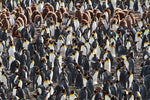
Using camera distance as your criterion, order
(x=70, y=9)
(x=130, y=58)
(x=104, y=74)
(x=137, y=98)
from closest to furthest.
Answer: (x=137, y=98) → (x=104, y=74) → (x=130, y=58) → (x=70, y=9)

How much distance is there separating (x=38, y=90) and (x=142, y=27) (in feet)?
23.7

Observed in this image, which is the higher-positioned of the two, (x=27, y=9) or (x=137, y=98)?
(x=27, y=9)

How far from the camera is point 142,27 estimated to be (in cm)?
1998

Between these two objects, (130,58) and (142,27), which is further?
(142,27)

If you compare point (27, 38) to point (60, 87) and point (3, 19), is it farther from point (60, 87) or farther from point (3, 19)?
point (60, 87)

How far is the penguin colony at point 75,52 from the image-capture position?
47.4ft

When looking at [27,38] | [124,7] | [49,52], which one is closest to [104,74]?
[49,52]

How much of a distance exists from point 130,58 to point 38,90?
12.3ft

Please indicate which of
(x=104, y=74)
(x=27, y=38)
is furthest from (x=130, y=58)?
(x=27, y=38)

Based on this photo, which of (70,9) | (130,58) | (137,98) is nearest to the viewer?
(137,98)

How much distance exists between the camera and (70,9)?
79.6ft

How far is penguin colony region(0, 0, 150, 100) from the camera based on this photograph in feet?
47.4

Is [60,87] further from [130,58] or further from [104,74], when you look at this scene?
[130,58]

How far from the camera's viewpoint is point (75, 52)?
16828 mm
